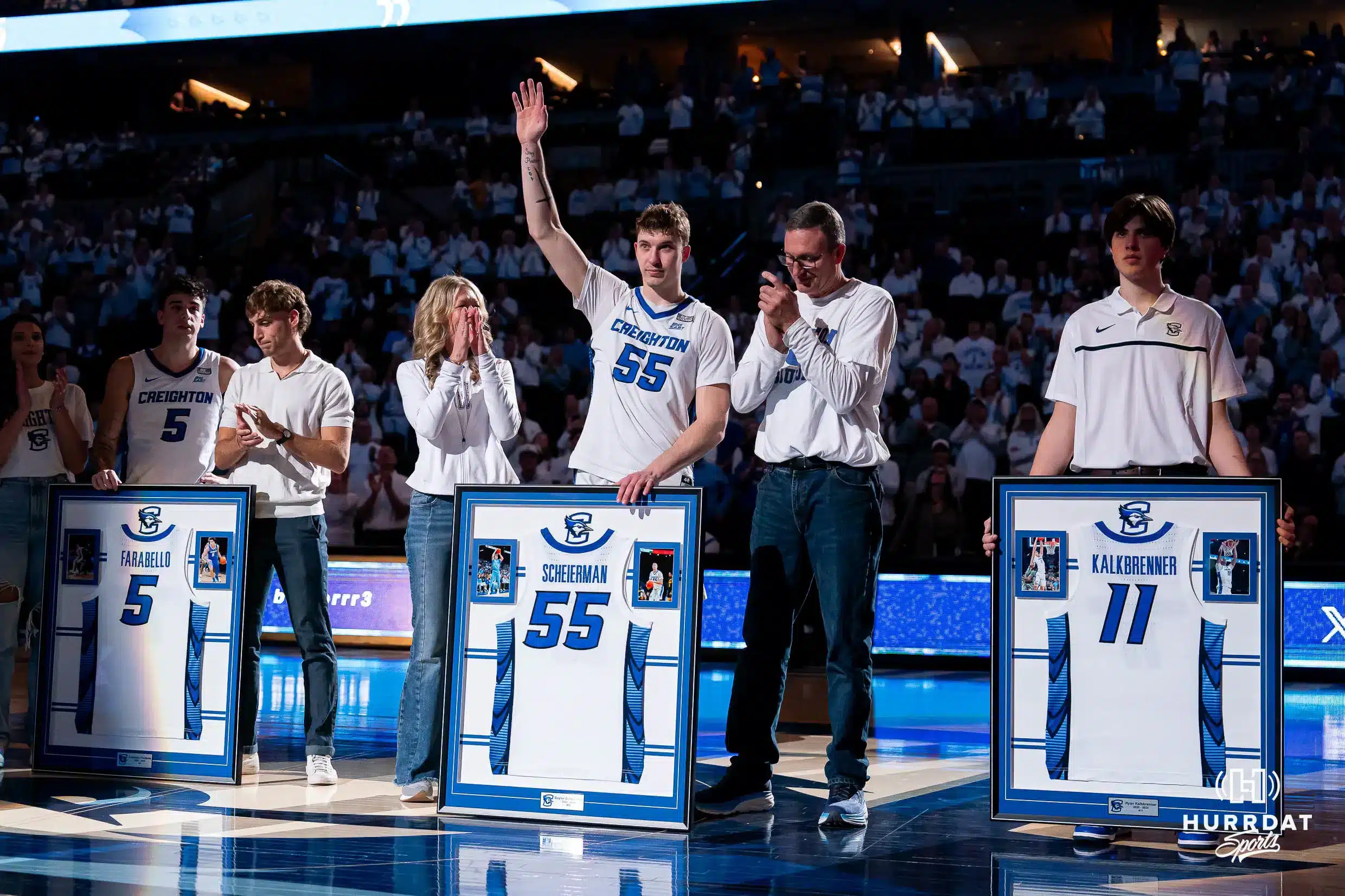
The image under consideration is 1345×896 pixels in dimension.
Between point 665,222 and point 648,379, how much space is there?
1.84 feet

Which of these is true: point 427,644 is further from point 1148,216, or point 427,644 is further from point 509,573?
point 1148,216

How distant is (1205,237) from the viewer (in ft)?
46.0

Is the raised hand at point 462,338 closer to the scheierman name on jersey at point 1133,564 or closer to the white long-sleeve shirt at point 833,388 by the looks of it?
the white long-sleeve shirt at point 833,388

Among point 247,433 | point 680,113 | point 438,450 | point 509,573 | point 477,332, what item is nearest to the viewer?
point 509,573

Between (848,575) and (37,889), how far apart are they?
8.70 ft

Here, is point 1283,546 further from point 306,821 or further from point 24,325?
point 24,325

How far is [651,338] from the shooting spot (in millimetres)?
4969

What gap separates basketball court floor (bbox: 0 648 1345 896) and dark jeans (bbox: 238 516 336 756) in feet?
0.80

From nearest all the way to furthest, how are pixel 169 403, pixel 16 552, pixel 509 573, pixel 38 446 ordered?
pixel 509 573, pixel 169 403, pixel 16 552, pixel 38 446

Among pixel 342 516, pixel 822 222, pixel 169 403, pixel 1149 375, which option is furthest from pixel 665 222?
pixel 342 516

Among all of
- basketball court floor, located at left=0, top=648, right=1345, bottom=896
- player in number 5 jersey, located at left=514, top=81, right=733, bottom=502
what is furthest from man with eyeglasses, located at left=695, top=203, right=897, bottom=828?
basketball court floor, located at left=0, top=648, right=1345, bottom=896

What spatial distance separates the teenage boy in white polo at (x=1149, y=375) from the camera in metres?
4.62

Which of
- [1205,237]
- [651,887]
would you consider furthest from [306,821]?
[1205,237]

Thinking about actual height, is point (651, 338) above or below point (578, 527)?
above
